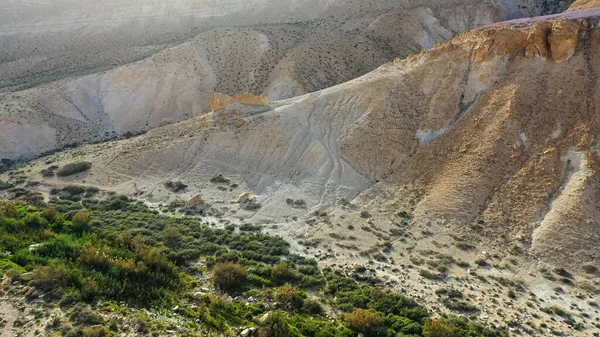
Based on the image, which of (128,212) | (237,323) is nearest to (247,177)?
(128,212)

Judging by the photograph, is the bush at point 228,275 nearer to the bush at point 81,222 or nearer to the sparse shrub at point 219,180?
the bush at point 81,222

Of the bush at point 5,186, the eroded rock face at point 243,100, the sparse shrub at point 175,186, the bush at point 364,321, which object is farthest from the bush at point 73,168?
the bush at point 364,321

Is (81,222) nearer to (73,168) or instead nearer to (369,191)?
(73,168)

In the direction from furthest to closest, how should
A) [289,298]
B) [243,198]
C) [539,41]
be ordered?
1. [539,41]
2. [243,198]
3. [289,298]

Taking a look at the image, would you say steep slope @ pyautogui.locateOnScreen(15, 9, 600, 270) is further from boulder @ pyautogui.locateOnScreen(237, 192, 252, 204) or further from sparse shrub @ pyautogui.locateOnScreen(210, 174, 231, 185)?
boulder @ pyautogui.locateOnScreen(237, 192, 252, 204)

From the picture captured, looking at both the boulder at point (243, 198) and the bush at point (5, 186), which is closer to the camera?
the boulder at point (243, 198)

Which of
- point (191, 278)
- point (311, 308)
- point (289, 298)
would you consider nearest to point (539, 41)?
point (311, 308)

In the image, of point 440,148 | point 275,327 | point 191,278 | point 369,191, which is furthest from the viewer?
point 440,148
